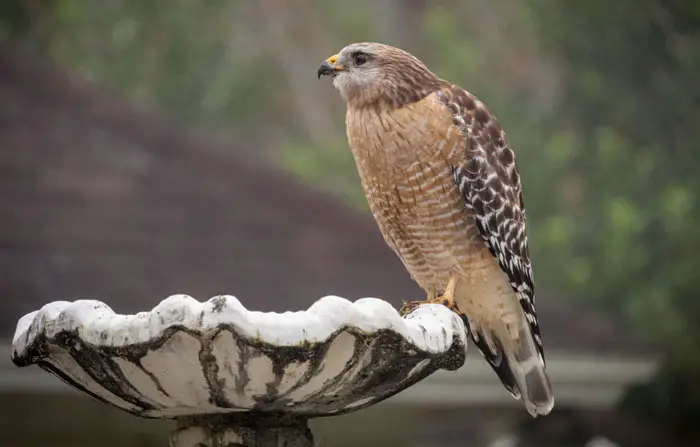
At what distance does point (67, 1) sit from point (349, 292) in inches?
502

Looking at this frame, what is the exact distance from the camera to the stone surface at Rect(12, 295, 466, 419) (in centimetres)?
249

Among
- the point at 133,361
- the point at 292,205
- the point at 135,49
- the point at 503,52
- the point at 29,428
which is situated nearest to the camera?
the point at 133,361

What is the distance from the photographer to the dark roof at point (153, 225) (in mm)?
7738

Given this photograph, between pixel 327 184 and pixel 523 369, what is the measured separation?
13.5m

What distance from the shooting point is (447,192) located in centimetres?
382

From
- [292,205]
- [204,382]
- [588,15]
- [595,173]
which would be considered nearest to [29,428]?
[292,205]

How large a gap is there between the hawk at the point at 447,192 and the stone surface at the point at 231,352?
94 centimetres

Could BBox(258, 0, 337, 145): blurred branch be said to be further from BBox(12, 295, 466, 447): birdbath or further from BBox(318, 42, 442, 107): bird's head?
BBox(12, 295, 466, 447): birdbath

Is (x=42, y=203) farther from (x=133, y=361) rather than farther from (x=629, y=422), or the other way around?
(x=133, y=361)

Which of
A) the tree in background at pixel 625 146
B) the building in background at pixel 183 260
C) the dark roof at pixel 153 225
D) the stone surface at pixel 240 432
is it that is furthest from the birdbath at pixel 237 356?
the tree in background at pixel 625 146

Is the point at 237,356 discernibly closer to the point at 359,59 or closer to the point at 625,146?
the point at 359,59

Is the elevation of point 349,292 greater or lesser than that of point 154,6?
lesser

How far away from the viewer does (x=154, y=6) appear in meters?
19.0

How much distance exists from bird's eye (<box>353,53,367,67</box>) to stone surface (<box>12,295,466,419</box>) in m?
1.27
